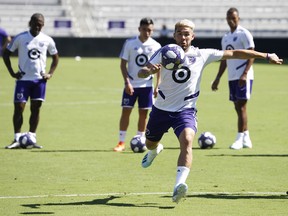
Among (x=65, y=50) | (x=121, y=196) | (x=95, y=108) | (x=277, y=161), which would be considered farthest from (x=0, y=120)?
(x=65, y=50)

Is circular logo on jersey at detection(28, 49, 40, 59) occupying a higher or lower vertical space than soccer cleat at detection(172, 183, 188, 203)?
higher

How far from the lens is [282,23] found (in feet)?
167

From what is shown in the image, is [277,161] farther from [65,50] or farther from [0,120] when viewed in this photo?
[65,50]

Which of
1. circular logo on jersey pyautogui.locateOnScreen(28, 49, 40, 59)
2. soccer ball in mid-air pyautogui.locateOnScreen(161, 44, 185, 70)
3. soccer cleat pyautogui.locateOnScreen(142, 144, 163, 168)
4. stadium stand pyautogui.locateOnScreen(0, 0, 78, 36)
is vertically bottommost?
soccer cleat pyautogui.locateOnScreen(142, 144, 163, 168)

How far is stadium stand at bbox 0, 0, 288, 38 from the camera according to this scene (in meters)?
51.3

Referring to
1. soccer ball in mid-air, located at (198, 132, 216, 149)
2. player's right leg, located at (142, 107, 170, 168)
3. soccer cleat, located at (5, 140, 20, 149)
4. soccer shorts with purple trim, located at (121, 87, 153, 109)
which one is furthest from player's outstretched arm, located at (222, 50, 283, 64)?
soccer cleat, located at (5, 140, 20, 149)

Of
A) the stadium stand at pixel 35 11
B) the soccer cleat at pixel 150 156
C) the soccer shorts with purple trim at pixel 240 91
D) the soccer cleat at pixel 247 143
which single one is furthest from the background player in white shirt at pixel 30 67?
the stadium stand at pixel 35 11

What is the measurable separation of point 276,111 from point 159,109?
1179 cm

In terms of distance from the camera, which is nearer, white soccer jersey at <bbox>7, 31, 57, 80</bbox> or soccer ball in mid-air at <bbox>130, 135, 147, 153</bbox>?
soccer ball in mid-air at <bbox>130, 135, 147, 153</bbox>

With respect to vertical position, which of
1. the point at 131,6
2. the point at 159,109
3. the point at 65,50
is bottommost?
the point at 159,109

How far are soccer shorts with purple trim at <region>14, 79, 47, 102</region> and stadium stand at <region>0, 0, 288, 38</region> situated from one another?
34.6 meters

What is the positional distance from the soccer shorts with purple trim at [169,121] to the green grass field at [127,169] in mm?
803

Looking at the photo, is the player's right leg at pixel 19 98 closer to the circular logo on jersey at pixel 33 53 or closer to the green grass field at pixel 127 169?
the green grass field at pixel 127 169

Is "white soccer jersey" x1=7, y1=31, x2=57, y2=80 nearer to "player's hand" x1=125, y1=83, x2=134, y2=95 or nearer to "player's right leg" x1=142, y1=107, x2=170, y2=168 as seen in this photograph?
"player's hand" x1=125, y1=83, x2=134, y2=95
